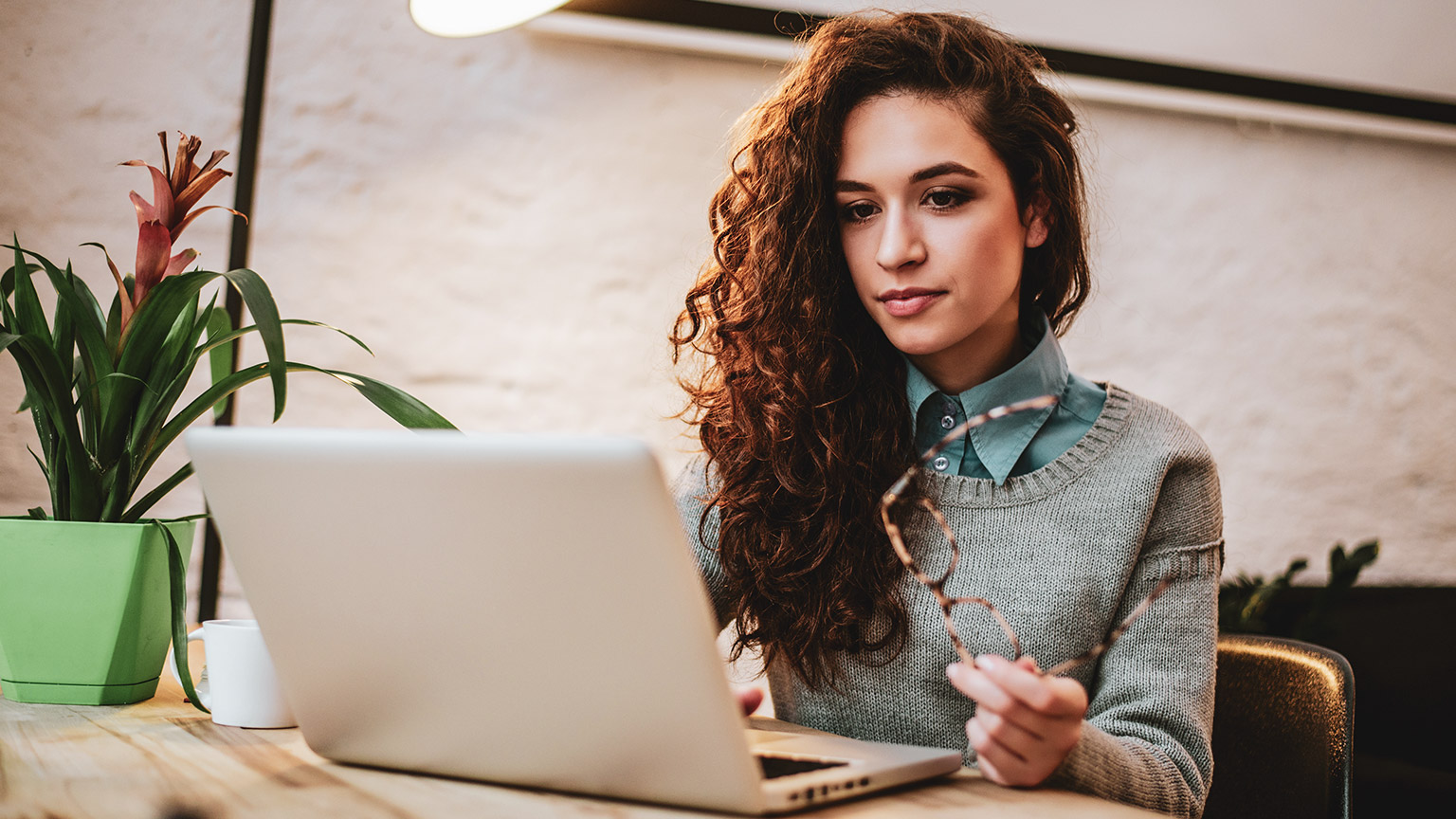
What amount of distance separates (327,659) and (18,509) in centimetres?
142

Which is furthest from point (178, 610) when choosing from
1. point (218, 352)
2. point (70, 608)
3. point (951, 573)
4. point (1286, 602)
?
point (1286, 602)

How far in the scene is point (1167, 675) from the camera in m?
0.93

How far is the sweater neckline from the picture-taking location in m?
1.06

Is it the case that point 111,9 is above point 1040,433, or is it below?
above

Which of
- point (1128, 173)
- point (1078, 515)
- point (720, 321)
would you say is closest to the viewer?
point (1078, 515)

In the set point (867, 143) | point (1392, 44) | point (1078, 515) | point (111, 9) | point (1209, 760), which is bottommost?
point (1209, 760)

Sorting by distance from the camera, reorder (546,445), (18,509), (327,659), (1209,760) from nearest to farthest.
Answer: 1. (546,445)
2. (327,659)
3. (1209,760)
4. (18,509)

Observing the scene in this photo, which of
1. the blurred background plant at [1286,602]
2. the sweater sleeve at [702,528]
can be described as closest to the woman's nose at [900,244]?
the sweater sleeve at [702,528]

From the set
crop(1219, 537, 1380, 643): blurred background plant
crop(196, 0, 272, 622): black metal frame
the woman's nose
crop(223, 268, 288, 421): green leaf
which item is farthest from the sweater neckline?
crop(196, 0, 272, 622): black metal frame

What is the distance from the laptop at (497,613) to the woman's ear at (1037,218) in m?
0.70

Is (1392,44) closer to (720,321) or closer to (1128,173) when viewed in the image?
(1128,173)

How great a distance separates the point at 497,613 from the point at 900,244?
659mm

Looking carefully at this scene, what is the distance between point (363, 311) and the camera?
1.86m

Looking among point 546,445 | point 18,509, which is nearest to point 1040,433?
point 546,445
